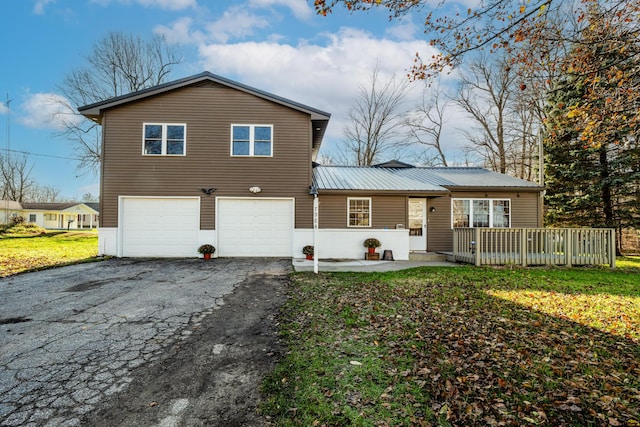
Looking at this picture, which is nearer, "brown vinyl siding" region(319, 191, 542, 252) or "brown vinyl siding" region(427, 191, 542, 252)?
"brown vinyl siding" region(319, 191, 542, 252)

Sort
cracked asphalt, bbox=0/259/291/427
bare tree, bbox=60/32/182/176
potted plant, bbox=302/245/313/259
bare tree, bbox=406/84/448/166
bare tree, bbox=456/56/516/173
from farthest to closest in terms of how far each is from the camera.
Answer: bare tree, bbox=406/84/448/166 → bare tree, bbox=456/56/516/173 → bare tree, bbox=60/32/182/176 → potted plant, bbox=302/245/313/259 → cracked asphalt, bbox=0/259/291/427

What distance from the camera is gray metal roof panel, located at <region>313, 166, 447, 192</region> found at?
11172 millimetres

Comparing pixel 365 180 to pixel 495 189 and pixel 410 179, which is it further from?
pixel 495 189

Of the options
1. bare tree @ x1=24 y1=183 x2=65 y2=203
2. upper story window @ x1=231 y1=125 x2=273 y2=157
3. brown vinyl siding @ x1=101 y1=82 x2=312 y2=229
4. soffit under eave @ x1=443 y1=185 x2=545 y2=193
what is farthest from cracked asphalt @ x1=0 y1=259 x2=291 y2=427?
bare tree @ x1=24 y1=183 x2=65 y2=203

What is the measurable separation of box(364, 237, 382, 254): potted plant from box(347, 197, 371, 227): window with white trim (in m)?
0.71

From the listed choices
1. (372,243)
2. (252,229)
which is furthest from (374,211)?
(252,229)

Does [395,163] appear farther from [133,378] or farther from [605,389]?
[133,378]

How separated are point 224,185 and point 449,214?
9175 mm

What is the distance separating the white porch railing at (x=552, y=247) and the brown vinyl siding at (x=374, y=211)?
2.80m

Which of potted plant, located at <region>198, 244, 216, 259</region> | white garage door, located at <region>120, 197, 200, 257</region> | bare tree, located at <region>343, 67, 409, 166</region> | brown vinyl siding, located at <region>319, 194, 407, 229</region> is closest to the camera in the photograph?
potted plant, located at <region>198, 244, 216, 259</region>

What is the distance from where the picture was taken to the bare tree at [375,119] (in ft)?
75.7

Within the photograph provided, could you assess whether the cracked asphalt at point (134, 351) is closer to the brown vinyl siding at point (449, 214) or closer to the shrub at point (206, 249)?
the shrub at point (206, 249)

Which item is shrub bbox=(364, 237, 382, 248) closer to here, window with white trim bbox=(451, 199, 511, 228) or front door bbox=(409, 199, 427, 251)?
front door bbox=(409, 199, 427, 251)

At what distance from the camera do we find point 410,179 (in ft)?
41.5
